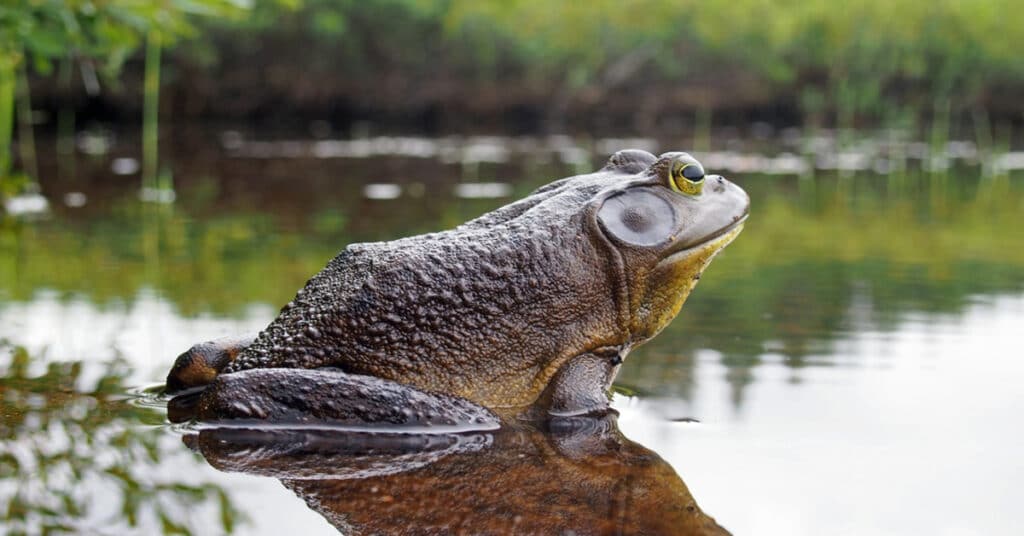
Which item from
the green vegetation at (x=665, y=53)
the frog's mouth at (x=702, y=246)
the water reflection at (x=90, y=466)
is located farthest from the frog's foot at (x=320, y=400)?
the green vegetation at (x=665, y=53)

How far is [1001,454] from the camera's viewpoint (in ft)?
11.9

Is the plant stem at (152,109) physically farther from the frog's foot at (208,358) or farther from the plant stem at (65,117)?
the frog's foot at (208,358)

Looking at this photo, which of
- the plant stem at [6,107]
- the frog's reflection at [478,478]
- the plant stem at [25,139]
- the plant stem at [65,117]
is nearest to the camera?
the frog's reflection at [478,478]

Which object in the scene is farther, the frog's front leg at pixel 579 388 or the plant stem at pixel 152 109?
the plant stem at pixel 152 109

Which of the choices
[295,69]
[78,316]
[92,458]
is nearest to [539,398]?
[92,458]

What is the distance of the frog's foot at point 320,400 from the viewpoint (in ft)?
12.2

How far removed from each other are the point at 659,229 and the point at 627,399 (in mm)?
725

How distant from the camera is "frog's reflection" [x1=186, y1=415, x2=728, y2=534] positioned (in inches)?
118

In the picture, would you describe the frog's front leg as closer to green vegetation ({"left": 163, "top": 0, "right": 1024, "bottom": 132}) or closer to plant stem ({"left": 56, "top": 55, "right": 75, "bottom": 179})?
plant stem ({"left": 56, "top": 55, "right": 75, "bottom": 179})

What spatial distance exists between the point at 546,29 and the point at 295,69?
6600 millimetres

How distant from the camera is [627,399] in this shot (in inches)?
171

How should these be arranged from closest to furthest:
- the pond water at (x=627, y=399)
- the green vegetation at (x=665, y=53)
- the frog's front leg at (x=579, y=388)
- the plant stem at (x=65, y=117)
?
the pond water at (x=627, y=399)
the frog's front leg at (x=579, y=388)
the plant stem at (x=65, y=117)
the green vegetation at (x=665, y=53)

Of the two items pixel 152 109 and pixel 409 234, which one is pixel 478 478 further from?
pixel 152 109

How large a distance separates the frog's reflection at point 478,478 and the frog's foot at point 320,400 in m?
0.05
